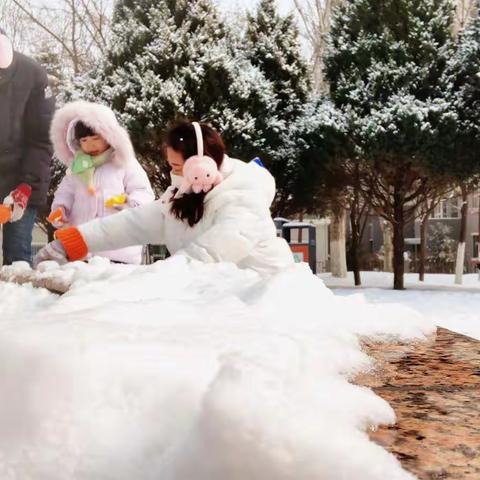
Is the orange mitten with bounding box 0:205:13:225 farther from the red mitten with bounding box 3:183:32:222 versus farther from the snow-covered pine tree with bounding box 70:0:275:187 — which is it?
the snow-covered pine tree with bounding box 70:0:275:187

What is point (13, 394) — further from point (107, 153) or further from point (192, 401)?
point (107, 153)

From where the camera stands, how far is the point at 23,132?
4340 millimetres

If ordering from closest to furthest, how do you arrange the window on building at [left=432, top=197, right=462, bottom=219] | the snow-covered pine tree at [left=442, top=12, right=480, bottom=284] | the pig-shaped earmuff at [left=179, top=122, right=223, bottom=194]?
the pig-shaped earmuff at [left=179, top=122, right=223, bottom=194], the snow-covered pine tree at [left=442, top=12, right=480, bottom=284], the window on building at [left=432, top=197, right=462, bottom=219]

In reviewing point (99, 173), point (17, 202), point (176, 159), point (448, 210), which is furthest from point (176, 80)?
point (448, 210)

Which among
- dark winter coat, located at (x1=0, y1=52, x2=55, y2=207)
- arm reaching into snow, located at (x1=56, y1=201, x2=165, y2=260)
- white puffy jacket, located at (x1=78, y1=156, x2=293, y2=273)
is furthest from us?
dark winter coat, located at (x1=0, y1=52, x2=55, y2=207)

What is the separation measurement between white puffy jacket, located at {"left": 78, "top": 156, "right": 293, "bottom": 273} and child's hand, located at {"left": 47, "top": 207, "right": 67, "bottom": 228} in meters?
1.02

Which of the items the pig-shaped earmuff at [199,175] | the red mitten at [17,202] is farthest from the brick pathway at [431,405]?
the red mitten at [17,202]

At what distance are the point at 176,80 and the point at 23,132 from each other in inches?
247

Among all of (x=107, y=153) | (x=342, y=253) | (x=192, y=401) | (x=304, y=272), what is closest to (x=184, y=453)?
(x=192, y=401)

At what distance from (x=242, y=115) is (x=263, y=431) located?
395 inches

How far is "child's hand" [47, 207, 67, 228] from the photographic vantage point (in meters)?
3.56

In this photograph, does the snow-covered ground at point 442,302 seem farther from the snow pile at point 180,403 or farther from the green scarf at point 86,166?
the snow pile at point 180,403

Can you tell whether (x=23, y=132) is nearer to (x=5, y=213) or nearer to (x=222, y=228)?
(x=5, y=213)

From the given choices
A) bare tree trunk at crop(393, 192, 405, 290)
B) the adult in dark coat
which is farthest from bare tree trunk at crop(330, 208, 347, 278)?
the adult in dark coat
